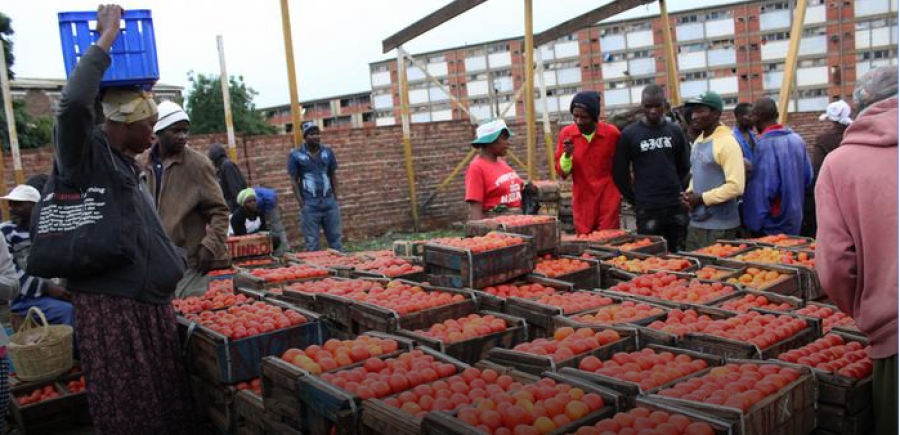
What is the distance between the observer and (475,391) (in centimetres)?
260

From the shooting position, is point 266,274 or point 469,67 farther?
point 469,67

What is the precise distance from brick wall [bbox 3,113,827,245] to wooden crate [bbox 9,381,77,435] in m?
7.48

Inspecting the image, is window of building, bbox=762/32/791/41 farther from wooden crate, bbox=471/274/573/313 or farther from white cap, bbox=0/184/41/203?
white cap, bbox=0/184/41/203

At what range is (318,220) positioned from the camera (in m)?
9.44

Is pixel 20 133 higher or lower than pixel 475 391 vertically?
higher

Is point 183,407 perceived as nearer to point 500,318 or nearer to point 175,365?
point 175,365

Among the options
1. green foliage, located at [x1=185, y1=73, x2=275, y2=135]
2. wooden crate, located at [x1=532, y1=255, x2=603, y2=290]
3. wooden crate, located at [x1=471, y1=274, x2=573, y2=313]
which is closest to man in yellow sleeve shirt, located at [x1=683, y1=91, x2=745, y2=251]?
wooden crate, located at [x1=532, y1=255, x2=603, y2=290]

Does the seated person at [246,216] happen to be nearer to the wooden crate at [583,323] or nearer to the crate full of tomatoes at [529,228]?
the crate full of tomatoes at [529,228]

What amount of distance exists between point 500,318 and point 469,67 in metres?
74.8

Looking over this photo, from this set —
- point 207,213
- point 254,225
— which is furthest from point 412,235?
point 207,213

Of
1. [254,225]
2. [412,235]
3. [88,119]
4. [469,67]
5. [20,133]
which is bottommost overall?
[412,235]

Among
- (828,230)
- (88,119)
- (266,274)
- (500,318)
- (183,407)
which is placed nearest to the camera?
(828,230)

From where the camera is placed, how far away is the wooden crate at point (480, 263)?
177 inches

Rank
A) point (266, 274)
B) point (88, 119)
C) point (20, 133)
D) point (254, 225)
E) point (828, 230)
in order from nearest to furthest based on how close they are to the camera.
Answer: point (828, 230)
point (88, 119)
point (266, 274)
point (254, 225)
point (20, 133)
